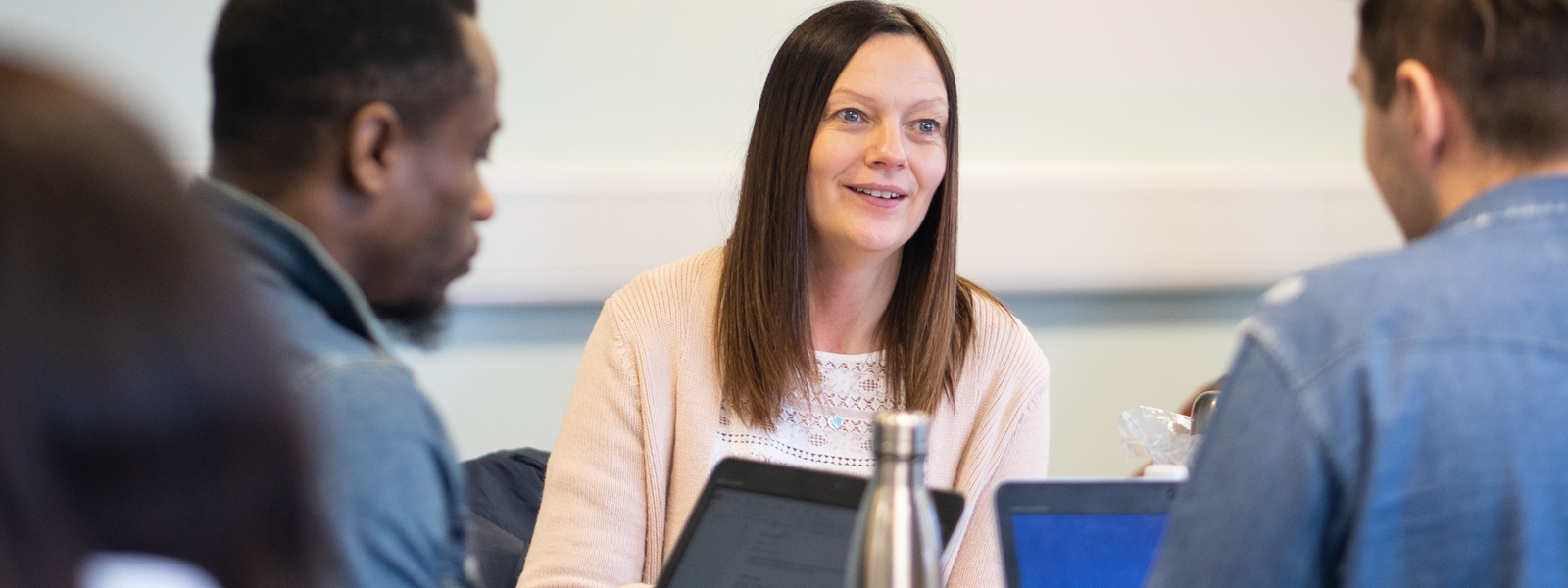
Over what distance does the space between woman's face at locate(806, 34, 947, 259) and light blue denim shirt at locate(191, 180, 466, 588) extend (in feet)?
3.02

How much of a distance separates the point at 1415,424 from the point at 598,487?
3.23 ft

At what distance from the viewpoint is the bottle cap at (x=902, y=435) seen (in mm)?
835

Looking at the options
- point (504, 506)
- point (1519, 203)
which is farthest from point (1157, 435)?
point (504, 506)

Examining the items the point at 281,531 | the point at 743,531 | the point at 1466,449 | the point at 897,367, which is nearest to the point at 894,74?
the point at 897,367

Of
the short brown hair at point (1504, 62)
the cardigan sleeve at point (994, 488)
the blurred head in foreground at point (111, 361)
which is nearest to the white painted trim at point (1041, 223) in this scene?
the cardigan sleeve at point (994, 488)

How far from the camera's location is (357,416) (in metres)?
0.71

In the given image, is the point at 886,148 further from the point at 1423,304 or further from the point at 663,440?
the point at 1423,304

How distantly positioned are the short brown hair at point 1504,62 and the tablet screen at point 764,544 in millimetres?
547

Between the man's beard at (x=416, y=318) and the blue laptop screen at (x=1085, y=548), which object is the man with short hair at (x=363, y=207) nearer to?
the man's beard at (x=416, y=318)

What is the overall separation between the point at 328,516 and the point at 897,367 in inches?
41.3

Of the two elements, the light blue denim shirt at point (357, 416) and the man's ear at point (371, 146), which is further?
the man's ear at point (371, 146)

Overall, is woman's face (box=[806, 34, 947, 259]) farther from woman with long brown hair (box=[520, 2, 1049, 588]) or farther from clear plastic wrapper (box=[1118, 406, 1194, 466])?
clear plastic wrapper (box=[1118, 406, 1194, 466])

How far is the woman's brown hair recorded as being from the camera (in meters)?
1.60

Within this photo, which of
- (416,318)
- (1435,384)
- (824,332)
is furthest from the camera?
(824,332)
